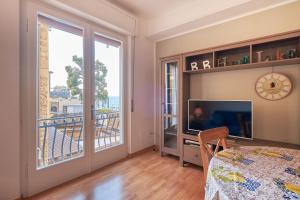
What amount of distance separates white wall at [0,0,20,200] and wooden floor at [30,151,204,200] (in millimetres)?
375

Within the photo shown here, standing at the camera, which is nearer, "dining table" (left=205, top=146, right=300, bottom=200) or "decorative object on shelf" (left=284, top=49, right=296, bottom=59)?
"dining table" (left=205, top=146, right=300, bottom=200)

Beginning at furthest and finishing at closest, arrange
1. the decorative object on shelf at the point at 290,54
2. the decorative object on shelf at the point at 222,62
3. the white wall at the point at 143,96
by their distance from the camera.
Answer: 1. the white wall at the point at 143,96
2. the decorative object on shelf at the point at 222,62
3. the decorative object on shelf at the point at 290,54

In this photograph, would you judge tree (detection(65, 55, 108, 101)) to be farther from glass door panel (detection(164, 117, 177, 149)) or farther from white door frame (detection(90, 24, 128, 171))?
glass door panel (detection(164, 117, 177, 149))

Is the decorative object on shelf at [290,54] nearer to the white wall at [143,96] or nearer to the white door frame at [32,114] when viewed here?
the white wall at [143,96]

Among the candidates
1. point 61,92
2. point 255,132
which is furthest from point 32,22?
point 255,132

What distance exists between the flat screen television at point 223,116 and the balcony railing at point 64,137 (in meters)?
1.52

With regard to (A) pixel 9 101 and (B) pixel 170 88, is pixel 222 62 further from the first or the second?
(A) pixel 9 101

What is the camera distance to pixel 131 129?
10.8ft

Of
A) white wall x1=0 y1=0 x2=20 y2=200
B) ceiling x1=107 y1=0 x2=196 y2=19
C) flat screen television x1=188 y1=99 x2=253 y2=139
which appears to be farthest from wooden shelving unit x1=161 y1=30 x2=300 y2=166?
white wall x1=0 y1=0 x2=20 y2=200

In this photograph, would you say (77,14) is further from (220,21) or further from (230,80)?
(230,80)

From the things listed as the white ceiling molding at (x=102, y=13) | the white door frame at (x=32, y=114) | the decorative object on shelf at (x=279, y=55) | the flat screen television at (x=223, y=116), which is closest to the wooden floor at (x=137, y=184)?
the white door frame at (x=32, y=114)

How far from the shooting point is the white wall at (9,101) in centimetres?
175

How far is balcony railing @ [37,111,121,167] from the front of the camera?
2221 mm

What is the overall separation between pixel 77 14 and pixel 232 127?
9.14 feet
